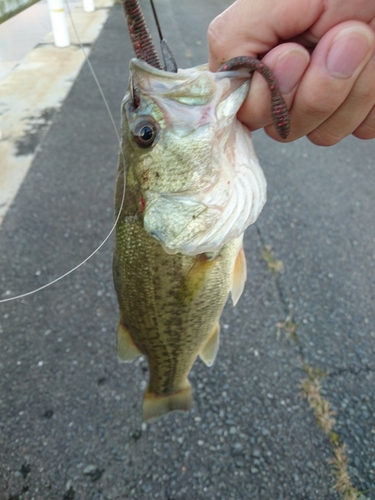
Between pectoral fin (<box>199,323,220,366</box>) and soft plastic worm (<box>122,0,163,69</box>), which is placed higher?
soft plastic worm (<box>122,0,163,69</box>)

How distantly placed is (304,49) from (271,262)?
6.55ft

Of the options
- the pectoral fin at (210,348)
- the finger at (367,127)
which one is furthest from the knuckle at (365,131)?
the pectoral fin at (210,348)

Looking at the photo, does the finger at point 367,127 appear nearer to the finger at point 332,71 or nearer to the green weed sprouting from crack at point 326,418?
the finger at point 332,71

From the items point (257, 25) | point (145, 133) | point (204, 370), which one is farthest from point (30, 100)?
point (257, 25)

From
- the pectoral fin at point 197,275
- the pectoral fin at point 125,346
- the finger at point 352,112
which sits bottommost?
the pectoral fin at point 125,346

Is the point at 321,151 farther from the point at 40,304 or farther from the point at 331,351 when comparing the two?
the point at 40,304

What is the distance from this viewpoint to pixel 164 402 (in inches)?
64.7

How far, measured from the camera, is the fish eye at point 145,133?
955 millimetres

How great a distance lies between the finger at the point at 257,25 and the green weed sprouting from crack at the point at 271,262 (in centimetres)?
192

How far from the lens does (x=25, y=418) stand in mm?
1906

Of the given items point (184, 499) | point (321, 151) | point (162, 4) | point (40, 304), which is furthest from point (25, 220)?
point (162, 4)

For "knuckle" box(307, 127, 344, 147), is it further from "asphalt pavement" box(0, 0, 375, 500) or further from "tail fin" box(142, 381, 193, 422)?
"asphalt pavement" box(0, 0, 375, 500)

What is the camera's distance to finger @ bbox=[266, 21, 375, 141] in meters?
0.85

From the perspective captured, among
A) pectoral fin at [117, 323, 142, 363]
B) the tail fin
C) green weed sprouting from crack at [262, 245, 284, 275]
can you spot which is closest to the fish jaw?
pectoral fin at [117, 323, 142, 363]
